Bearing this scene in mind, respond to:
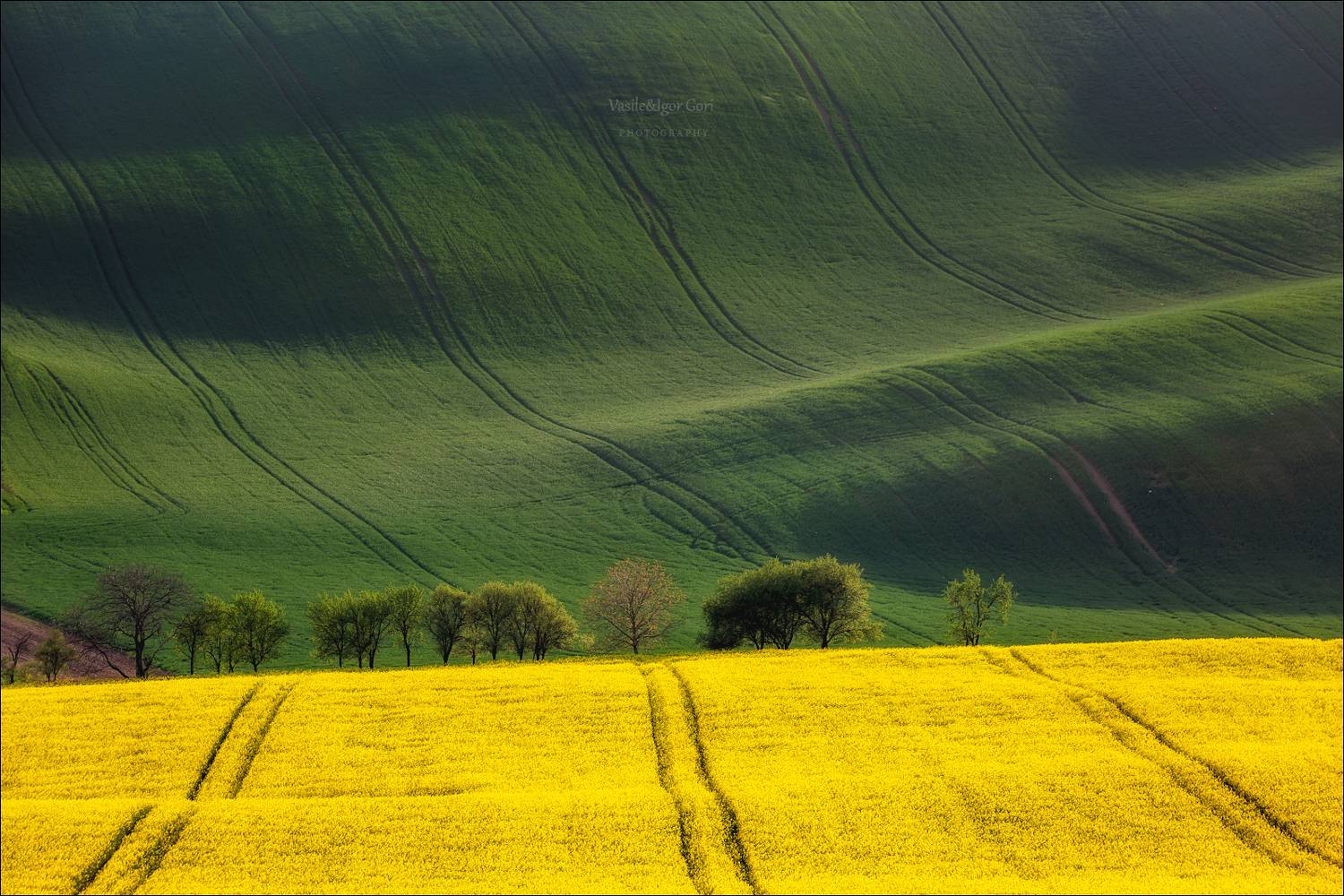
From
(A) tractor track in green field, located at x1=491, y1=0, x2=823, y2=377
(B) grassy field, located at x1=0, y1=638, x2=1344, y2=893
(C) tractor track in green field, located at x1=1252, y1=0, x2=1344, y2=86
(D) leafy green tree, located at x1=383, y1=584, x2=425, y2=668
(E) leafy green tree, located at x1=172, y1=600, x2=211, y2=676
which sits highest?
(C) tractor track in green field, located at x1=1252, y1=0, x2=1344, y2=86

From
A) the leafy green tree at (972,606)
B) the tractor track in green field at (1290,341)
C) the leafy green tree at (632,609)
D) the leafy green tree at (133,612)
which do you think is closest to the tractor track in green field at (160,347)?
the leafy green tree at (133,612)

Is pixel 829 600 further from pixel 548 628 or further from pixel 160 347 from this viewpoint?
pixel 160 347

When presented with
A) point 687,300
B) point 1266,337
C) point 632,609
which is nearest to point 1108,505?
point 1266,337

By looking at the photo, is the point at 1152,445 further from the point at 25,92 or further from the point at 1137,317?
the point at 25,92

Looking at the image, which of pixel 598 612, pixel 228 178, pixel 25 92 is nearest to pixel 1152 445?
pixel 598 612

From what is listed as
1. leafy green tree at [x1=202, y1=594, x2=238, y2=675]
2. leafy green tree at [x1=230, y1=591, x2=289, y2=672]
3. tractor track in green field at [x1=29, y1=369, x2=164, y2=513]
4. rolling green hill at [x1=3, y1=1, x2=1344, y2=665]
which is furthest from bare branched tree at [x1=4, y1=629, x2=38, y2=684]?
tractor track in green field at [x1=29, y1=369, x2=164, y2=513]

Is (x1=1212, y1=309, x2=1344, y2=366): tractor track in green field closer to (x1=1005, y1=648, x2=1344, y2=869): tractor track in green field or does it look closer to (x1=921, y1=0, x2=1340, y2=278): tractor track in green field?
(x1=921, y1=0, x2=1340, y2=278): tractor track in green field
